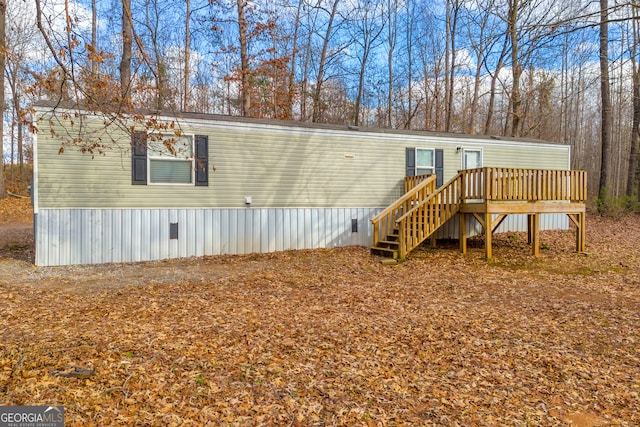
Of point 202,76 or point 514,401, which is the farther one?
point 202,76

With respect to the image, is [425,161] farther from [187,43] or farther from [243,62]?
[187,43]

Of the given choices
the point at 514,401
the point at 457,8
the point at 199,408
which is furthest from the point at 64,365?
the point at 457,8

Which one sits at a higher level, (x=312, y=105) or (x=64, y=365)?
(x=312, y=105)

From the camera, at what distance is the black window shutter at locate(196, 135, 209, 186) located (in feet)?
30.4

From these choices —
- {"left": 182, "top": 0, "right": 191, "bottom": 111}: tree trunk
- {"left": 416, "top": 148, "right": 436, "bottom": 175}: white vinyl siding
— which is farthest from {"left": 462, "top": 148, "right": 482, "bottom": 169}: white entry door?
{"left": 182, "top": 0, "right": 191, "bottom": 111}: tree trunk

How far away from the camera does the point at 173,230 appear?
9.24m

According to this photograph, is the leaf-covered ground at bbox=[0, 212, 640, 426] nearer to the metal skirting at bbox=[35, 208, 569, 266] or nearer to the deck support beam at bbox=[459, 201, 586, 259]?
the metal skirting at bbox=[35, 208, 569, 266]

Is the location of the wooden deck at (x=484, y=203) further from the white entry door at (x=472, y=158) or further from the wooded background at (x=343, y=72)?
the wooded background at (x=343, y=72)

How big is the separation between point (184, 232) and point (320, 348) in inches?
247

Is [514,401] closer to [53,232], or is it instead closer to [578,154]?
[53,232]

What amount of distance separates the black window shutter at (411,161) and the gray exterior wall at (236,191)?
165 mm

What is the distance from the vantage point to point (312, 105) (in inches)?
834

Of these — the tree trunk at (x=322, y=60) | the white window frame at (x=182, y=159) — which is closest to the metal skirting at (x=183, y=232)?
the white window frame at (x=182, y=159)

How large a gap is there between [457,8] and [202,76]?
45.0 ft
